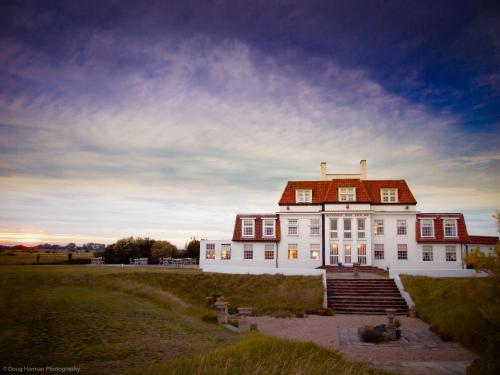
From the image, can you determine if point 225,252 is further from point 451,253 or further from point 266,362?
point 266,362

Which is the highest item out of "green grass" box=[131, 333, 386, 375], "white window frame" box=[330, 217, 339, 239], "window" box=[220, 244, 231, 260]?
"white window frame" box=[330, 217, 339, 239]

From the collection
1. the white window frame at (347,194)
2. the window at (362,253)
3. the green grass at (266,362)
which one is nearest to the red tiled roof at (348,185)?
the white window frame at (347,194)

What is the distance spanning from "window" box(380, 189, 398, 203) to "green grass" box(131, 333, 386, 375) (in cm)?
3233

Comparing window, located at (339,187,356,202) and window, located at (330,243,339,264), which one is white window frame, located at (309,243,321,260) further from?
window, located at (339,187,356,202)

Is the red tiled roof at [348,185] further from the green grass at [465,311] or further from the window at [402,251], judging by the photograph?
the green grass at [465,311]

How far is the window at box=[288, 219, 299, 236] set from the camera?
40938 millimetres

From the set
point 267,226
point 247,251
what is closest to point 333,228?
point 267,226

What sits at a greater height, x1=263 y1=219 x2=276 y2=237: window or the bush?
x1=263 y1=219 x2=276 y2=237: window

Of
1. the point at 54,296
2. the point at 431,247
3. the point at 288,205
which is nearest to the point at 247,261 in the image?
the point at 288,205

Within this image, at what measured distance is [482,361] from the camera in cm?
923

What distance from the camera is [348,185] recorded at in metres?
41.0

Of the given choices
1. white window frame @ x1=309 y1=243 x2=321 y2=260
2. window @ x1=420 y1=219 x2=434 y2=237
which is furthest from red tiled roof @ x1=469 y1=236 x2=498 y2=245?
white window frame @ x1=309 y1=243 x2=321 y2=260

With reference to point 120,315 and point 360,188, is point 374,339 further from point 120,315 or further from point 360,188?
point 360,188

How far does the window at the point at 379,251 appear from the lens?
3959 cm
